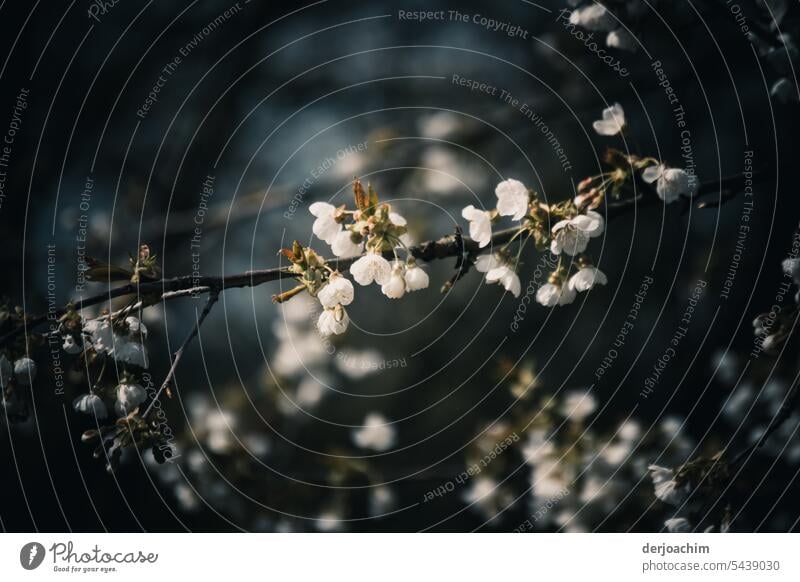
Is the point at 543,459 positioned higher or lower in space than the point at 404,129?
lower

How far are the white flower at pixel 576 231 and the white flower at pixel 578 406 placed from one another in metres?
0.41

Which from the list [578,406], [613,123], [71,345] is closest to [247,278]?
[71,345]

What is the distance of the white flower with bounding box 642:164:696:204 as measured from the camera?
0.88 meters

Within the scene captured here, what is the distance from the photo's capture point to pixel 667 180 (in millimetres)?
878

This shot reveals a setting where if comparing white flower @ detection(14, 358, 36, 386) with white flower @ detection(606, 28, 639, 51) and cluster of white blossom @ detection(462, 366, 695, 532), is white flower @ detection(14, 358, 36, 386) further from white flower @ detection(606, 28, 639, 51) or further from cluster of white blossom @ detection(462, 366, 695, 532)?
white flower @ detection(606, 28, 639, 51)

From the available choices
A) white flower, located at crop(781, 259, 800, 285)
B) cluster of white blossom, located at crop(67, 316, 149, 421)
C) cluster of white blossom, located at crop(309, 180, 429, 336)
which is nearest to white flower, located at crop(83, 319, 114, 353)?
cluster of white blossom, located at crop(67, 316, 149, 421)

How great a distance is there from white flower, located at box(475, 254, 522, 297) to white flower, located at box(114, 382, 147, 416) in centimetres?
44

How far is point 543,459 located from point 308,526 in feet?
1.25

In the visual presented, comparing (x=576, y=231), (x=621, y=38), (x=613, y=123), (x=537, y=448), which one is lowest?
(x=537, y=448)

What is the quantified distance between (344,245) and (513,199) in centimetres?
20

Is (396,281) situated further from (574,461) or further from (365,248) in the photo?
(574,461)
